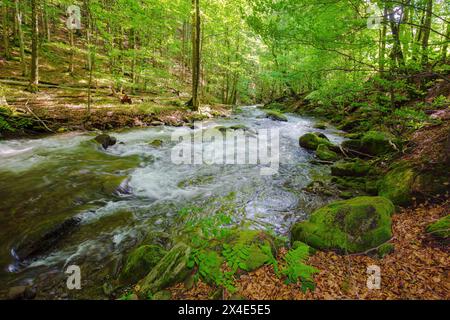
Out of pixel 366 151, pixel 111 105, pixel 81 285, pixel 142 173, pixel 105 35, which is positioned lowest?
pixel 81 285

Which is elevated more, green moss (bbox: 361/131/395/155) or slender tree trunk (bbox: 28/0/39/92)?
slender tree trunk (bbox: 28/0/39/92)

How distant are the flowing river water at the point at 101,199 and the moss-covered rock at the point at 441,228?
7.40 feet

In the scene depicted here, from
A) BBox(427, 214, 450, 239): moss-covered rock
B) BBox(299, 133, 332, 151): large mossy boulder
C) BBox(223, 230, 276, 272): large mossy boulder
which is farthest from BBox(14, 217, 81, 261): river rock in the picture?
BBox(299, 133, 332, 151): large mossy boulder

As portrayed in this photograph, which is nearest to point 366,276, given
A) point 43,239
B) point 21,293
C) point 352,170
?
point 21,293

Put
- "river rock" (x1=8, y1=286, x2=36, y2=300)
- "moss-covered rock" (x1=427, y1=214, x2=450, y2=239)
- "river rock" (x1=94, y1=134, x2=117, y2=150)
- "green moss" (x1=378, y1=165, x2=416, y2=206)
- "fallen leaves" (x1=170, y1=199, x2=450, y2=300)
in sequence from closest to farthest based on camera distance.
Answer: "fallen leaves" (x1=170, y1=199, x2=450, y2=300), "river rock" (x1=8, y1=286, x2=36, y2=300), "moss-covered rock" (x1=427, y1=214, x2=450, y2=239), "green moss" (x1=378, y1=165, x2=416, y2=206), "river rock" (x1=94, y1=134, x2=117, y2=150)

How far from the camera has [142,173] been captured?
7.80 meters

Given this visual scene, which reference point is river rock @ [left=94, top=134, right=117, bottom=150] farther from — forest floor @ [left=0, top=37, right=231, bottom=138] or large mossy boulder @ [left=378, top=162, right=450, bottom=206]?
large mossy boulder @ [left=378, top=162, right=450, bottom=206]

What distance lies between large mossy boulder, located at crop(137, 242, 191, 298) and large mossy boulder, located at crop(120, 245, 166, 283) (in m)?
0.16

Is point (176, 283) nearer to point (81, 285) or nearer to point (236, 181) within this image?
point (81, 285)

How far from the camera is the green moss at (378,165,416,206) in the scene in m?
4.95

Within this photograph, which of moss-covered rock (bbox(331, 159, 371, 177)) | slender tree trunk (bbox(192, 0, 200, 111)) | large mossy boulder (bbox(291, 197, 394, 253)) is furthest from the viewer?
slender tree trunk (bbox(192, 0, 200, 111))

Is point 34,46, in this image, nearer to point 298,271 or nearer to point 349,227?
point 298,271
